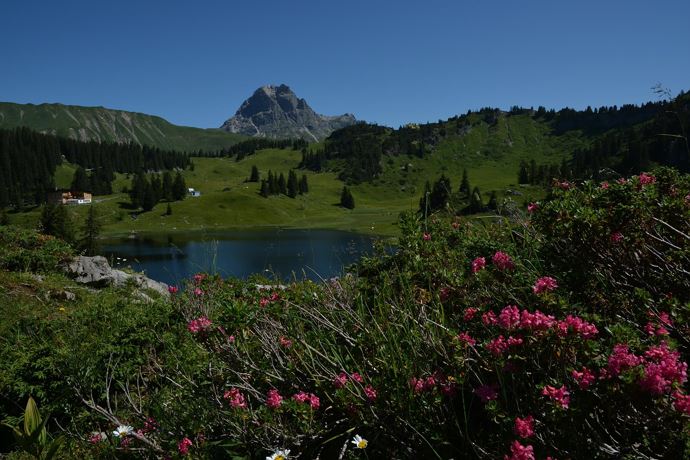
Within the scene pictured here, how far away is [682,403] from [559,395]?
483 millimetres

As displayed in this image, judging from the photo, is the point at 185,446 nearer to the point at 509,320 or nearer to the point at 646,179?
the point at 509,320

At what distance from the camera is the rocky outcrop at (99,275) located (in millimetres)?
15039

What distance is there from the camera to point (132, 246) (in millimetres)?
102250

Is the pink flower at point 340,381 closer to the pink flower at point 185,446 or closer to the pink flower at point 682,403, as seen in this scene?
the pink flower at point 185,446

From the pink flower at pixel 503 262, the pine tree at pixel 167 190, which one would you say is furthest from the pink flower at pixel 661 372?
the pine tree at pixel 167 190

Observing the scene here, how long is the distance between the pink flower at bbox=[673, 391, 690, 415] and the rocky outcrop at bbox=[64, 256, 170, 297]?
1460 cm

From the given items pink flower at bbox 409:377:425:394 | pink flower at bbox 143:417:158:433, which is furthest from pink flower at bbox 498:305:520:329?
pink flower at bbox 143:417:158:433

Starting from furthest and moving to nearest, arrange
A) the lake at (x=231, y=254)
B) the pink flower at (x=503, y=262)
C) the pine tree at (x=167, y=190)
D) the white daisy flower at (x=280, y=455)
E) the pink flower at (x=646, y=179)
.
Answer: the pine tree at (x=167, y=190), the lake at (x=231, y=254), the pink flower at (x=646, y=179), the pink flower at (x=503, y=262), the white daisy flower at (x=280, y=455)

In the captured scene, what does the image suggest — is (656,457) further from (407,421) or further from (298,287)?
(298,287)

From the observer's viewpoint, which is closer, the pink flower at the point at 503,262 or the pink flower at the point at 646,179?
the pink flower at the point at 503,262

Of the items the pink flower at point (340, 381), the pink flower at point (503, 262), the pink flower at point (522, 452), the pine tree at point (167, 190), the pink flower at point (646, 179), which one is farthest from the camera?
the pine tree at point (167, 190)

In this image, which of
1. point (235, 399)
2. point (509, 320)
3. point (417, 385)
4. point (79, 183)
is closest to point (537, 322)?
point (509, 320)

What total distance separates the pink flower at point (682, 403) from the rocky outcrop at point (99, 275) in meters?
14.6

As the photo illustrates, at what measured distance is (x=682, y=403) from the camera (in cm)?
188
